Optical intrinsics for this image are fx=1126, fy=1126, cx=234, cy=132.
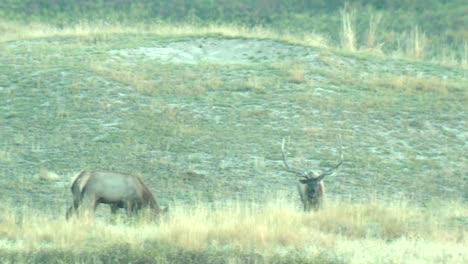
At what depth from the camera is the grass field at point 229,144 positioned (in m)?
13.3

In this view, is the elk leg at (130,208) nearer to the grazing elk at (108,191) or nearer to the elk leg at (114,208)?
the grazing elk at (108,191)

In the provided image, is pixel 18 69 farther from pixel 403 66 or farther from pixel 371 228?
pixel 371 228

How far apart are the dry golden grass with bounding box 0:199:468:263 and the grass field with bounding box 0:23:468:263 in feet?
0.10

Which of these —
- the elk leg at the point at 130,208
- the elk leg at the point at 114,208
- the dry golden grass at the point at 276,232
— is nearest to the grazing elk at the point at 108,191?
the elk leg at the point at 130,208

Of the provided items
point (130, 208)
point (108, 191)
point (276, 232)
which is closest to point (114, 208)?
point (130, 208)

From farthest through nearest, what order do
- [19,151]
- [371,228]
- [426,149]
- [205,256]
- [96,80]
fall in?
[96,80] → [426,149] → [19,151] → [371,228] → [205,256]

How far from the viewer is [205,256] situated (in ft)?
41.7

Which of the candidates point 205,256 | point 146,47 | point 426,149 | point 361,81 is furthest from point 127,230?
point 146,47

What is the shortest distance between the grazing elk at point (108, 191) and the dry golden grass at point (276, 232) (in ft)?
1.02

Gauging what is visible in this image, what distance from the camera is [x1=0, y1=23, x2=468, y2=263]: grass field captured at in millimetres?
13289

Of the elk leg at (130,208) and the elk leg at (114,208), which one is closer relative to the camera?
the elk leg at (130,208)

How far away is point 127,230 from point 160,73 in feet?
43.1

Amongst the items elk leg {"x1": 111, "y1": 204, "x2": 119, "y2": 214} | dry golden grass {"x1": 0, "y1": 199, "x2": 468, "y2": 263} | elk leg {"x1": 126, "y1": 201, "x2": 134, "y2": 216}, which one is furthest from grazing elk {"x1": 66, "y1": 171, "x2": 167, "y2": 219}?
dry golden grass {"x1": 0, "y1": 199, "x2": 468, "y2": 263}

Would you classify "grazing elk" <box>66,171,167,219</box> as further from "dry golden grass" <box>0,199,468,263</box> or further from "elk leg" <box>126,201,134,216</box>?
"dry golden grass" <box>0,199,468,263</box>
